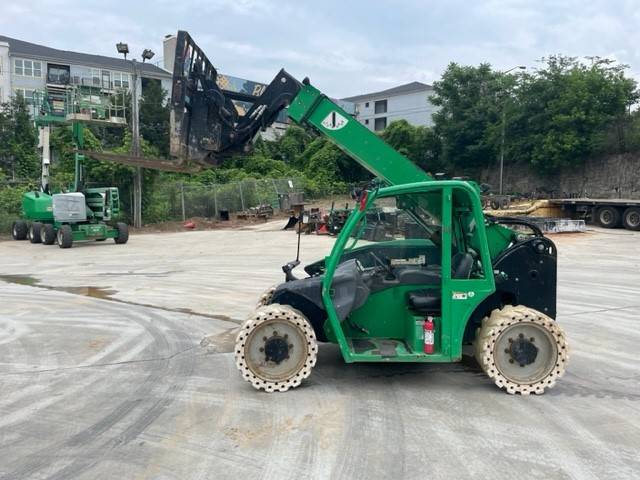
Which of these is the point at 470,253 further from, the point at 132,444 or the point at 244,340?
the point at 132,444

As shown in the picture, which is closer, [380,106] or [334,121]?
[334,121]

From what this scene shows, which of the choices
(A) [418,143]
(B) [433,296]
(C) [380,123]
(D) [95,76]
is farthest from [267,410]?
(C) [380,123]

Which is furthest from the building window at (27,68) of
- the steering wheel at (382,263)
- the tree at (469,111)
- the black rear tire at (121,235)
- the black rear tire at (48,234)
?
the steering wheel at (382,263)

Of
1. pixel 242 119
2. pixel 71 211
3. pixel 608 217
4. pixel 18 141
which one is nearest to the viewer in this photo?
pixel 242 119

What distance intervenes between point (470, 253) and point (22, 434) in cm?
432

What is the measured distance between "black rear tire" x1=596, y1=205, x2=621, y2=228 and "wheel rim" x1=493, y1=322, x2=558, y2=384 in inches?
920

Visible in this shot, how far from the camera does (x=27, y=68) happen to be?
60.5 meters

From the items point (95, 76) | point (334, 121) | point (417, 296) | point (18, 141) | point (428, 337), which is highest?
point (95, 76)

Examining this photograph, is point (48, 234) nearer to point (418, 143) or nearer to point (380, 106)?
point (418, 143)

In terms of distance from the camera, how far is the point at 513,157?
44.0 m

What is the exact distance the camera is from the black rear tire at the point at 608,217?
25.5 m

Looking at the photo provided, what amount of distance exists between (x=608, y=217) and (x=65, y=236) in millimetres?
23296

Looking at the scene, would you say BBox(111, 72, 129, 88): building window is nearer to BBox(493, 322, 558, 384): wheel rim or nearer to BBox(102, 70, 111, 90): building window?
BBox(102, 70, 111, 90): building window

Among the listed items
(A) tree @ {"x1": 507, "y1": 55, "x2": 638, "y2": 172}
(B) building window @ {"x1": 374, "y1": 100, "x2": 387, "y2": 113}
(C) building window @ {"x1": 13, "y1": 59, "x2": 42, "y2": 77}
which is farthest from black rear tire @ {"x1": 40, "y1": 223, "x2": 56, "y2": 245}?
(B) building window @ {"x1": 374, "y1": 100, "x2": 387, "y2": 113}
